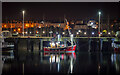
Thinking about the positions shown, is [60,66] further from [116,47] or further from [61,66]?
[116,47]

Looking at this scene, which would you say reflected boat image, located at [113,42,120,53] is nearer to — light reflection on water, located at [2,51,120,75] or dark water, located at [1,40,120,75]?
dark water, located at [1,40,120,75]

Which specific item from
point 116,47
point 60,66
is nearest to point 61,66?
point 60,66

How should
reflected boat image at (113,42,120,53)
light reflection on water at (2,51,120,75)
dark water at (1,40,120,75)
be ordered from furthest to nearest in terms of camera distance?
reflected boat image at (113,42,120,53) < light reflection on water at (2,51,120,75) < dark water at (1,40,120,75)

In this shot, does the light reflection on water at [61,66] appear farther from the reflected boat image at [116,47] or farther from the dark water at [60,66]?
the reflected boat image at [116,47]

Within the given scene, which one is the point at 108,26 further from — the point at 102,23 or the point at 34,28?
the point at 34,28

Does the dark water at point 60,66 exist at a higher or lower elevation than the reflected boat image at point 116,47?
lower

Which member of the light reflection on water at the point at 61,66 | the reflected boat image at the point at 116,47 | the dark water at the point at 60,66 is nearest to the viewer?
the dark water at the point at 60,66

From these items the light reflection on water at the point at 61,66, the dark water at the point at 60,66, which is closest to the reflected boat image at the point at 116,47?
the dark water at the point at 60,66

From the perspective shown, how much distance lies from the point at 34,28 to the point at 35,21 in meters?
5.46

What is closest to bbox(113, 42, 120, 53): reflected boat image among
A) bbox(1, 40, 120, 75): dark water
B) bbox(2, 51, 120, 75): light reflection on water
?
bbox(1, 40, 120, 75): dark water

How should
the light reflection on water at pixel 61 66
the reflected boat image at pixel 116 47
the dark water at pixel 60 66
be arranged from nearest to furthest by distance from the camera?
the dark water at pixel 60 66
the light reflection on water at pixel 61 66
the reflected boat image at pixel 116 47

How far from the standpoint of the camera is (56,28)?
13750 cm

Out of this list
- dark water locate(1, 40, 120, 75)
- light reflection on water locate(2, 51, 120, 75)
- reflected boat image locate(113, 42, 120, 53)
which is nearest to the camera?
dark water locate(1, 40, 120, 75)

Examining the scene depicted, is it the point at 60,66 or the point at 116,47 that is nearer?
the point at 60,66
